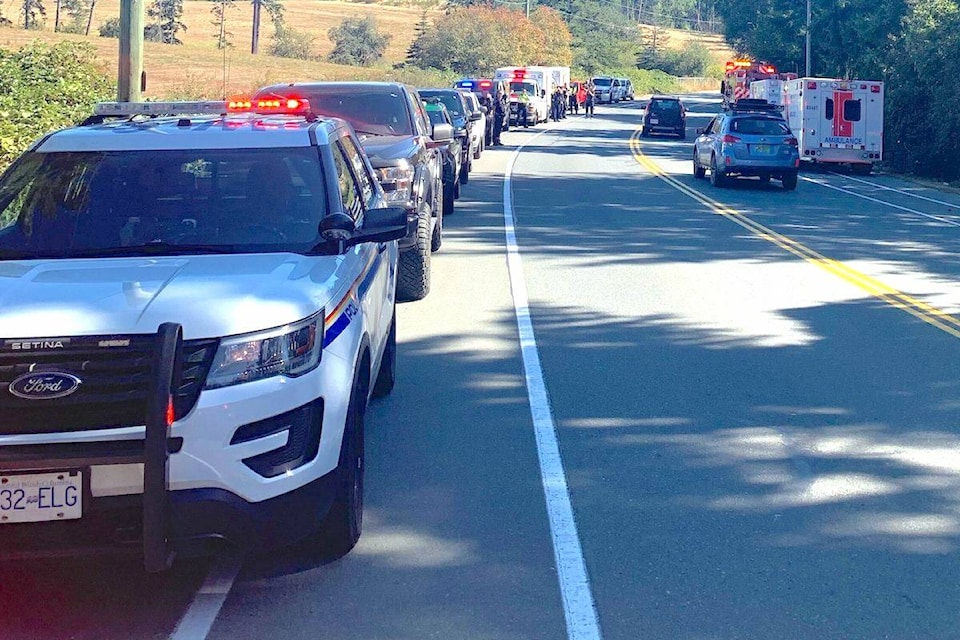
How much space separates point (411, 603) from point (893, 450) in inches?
134

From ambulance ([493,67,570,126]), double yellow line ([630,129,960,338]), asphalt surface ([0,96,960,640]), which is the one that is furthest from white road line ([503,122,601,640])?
ambulance ([493,67,570,126])

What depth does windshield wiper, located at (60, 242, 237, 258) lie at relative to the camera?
19.1 feet

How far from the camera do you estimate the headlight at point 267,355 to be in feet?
15.3

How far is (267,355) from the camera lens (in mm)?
4754

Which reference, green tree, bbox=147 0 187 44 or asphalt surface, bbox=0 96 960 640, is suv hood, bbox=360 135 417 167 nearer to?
asphalt surface, bbox=0 96 960 640

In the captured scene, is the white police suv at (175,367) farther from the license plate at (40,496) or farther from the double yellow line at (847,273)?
the double yellow line at (847,273)

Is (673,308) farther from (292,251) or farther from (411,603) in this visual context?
(411,603)

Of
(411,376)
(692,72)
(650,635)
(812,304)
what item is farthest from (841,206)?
(692,72)

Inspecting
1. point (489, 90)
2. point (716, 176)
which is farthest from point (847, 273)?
point (489, 90)

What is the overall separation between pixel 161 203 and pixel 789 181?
21183mm

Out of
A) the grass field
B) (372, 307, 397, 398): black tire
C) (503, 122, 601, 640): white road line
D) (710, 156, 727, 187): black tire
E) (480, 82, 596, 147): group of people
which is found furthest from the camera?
the grass field

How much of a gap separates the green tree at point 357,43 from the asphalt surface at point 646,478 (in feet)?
274

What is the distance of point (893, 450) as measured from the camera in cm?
712

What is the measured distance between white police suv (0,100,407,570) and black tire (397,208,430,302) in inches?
212
